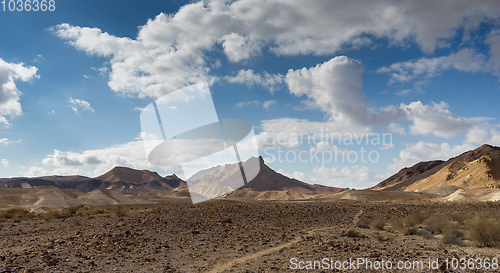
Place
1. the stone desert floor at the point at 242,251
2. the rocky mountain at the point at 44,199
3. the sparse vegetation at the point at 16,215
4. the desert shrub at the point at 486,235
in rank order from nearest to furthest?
the stone desert floor at the point at 242,251, the desert shrub at the point at 486,235, the sparse vegetation at the point at 16,215, the rocky mountain at the point at 44,199

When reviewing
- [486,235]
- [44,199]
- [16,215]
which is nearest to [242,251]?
[486,235]

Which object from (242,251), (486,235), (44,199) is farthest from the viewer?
(44,199)

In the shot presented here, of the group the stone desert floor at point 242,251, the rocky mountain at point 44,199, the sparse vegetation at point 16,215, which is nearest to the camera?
the stone desert floor at point 242,251

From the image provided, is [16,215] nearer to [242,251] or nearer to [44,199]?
[242,251]

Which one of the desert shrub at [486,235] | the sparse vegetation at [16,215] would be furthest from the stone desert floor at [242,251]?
the sparse vegetation at [16,215]

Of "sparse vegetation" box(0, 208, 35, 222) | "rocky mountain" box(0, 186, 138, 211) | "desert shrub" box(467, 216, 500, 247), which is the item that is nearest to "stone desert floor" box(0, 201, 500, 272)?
"desert shrub" box(467, 216, 500, 247)

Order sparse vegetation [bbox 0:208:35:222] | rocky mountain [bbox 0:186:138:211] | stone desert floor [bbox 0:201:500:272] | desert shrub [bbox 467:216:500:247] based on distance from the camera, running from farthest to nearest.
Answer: rocky mountain [bbox 0:186:138:211] → sparse vegetation [bbox 0:208:35:222] → desert shrub [bbox 467:216:500:247] → stone desert floor [bbox 0:201:500:272]

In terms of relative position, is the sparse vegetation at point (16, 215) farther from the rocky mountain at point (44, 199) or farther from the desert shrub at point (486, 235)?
the desert shrub at point (486, 235)

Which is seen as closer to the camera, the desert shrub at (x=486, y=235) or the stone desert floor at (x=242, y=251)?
the stone desert floor at (x=242, y=251)

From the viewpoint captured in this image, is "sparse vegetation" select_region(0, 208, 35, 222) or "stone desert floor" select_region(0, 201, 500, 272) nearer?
"stone desert floor" select_region(0, 201, 500, 272)

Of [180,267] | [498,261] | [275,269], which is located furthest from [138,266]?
[498,261]

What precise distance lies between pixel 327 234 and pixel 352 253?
4476mm

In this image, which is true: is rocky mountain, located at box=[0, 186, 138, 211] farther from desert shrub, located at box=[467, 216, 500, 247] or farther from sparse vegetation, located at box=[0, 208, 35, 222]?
desert shrub, located at box=[467, 216, 500, 247]

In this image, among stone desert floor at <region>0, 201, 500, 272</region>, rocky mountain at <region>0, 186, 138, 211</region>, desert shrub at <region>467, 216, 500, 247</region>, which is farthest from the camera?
rocky mountain at <region>0, 186, 138, 211</region>
